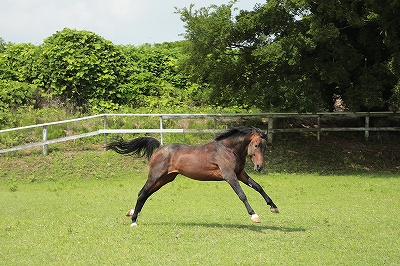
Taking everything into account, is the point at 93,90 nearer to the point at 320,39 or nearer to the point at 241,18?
the point at 241,18

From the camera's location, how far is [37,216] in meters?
13.9

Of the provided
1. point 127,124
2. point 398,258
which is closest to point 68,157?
point 127,124

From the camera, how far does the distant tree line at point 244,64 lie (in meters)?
21.7

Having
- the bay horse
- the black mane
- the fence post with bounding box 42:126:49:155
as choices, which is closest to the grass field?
the fence post with bounding box 42:126:49:155

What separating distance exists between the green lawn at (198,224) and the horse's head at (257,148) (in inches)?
46.9

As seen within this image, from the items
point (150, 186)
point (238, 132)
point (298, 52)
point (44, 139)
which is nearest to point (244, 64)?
point (298, 52)

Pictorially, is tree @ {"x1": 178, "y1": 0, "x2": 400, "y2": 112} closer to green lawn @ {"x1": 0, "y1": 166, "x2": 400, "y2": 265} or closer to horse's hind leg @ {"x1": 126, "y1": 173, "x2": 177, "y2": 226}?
green lawn @ {"x1": 0, "y1": 166, "x2": 400, "y2": 265}

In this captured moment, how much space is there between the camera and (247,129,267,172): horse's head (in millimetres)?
11438

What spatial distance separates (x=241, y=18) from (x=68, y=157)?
7.97 meters

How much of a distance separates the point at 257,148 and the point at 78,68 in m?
16.0

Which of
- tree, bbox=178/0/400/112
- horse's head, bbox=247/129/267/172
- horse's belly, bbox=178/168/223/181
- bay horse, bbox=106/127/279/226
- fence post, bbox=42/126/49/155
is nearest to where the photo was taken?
horse's head, bbox=247/129/267/172

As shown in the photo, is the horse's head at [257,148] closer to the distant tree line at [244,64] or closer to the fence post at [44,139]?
the distant tree line at [244,64]

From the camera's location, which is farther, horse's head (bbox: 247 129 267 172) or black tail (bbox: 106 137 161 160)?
black tail (bbox: 106 137 161 160)

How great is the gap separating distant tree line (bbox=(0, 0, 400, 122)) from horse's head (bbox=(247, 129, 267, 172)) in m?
9.82
